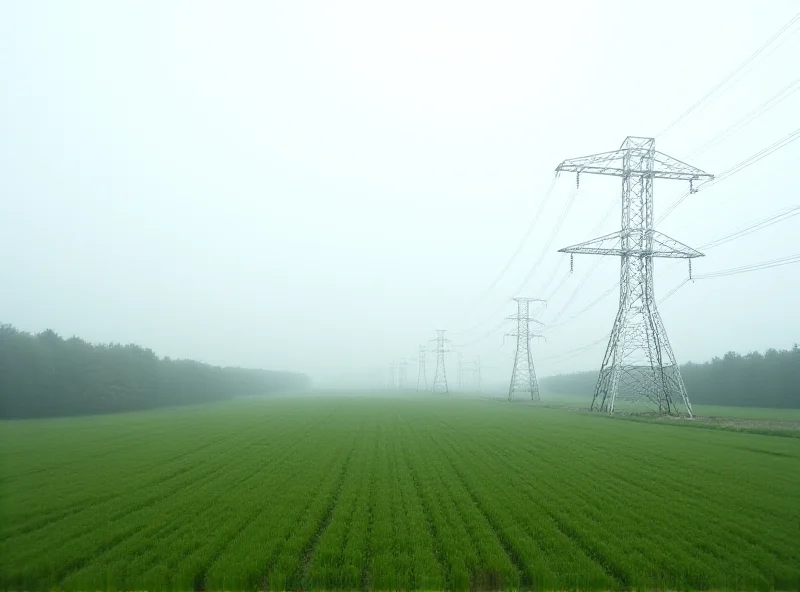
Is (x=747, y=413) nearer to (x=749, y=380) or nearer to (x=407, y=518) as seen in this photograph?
(x=749, y=380)

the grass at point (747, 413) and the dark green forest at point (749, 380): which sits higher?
the dark green forest at point (749, 380)

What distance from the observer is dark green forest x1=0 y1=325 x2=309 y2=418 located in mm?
52500

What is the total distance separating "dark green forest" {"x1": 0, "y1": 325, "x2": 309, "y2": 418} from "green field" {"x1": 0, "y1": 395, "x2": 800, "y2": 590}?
3751 centimetres

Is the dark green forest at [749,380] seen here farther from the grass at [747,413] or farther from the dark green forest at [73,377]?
the dark green forest at [73,377]

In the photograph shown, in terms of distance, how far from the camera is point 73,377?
59.0 metres

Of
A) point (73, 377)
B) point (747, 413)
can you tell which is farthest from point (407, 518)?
point (73, 377)

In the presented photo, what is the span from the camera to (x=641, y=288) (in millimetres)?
41531

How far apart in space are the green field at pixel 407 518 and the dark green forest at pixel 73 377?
3751 centimetres

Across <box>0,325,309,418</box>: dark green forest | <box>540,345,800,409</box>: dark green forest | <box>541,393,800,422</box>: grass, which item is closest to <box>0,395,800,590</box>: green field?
Result: <box>541,393,800,422</box>: grass

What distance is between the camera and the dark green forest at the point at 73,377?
52500mm

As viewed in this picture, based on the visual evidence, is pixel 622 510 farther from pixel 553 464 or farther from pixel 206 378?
pixel 206 378

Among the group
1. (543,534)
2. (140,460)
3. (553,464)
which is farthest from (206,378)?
(543,534)

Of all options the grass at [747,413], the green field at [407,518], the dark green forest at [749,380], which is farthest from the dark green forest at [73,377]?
the dark green forest at [749,380]

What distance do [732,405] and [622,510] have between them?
8001 centimetres
